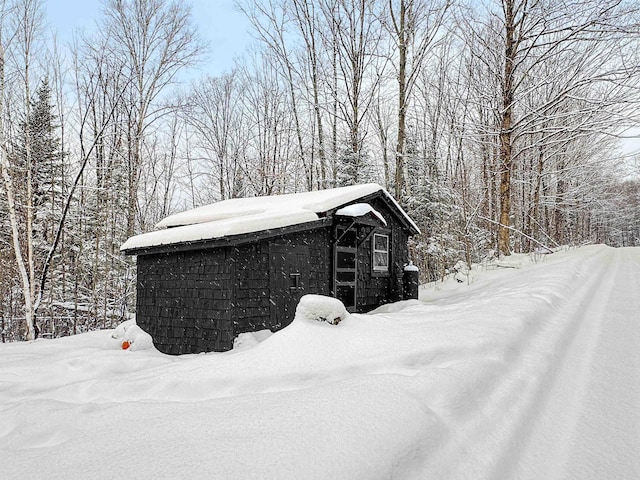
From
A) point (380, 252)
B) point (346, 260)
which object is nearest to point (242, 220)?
point (346, 260)

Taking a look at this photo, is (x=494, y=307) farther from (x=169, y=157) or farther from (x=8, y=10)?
(x=169, y=157)

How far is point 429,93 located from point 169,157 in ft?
48.4

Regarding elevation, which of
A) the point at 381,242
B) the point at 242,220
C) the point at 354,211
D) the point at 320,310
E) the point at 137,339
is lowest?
the point at 137,339

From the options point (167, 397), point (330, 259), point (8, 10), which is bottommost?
point (167, 397)

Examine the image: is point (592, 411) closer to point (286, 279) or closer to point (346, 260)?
point (286, 279)

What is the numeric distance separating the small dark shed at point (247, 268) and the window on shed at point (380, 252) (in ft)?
1.45

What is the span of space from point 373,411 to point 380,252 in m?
9.42

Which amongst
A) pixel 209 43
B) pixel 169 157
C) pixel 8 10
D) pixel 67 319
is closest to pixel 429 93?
pixel 209 43

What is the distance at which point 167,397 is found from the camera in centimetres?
372

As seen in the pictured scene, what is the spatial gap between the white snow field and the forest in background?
7.58m

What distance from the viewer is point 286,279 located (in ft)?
26.8

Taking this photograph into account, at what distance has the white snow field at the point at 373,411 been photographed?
200 cm

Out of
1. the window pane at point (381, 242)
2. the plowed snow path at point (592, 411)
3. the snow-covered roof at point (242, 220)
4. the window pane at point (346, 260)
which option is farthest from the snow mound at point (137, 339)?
the plowed snow path at point (592, 411)

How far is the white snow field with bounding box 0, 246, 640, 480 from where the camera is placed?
6.57ft
